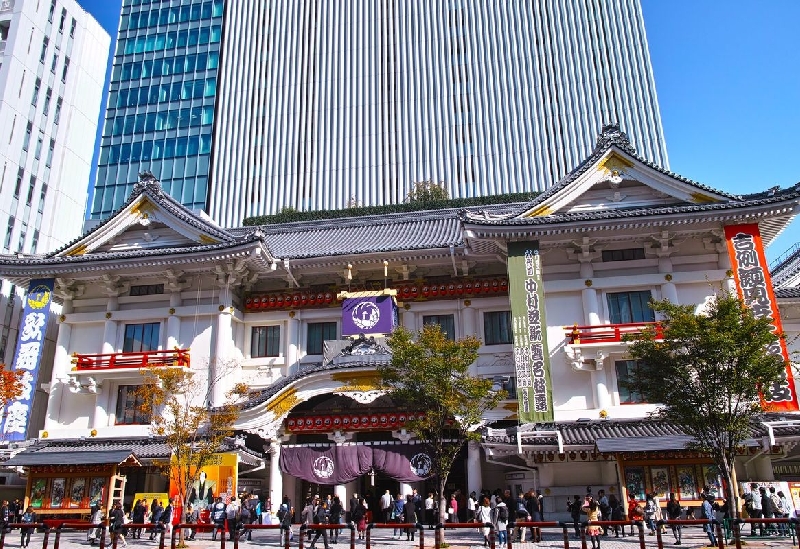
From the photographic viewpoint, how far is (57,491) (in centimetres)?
2555

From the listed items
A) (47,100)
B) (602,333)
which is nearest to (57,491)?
(602,333)

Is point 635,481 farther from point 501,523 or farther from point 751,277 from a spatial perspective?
point 751,277

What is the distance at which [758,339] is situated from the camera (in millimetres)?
18109

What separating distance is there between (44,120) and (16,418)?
36531 mm

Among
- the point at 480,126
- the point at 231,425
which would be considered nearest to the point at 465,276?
the point at 231,425

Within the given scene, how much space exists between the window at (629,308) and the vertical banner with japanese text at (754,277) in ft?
11.1

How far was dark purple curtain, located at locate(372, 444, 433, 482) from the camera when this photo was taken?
25.5 meters

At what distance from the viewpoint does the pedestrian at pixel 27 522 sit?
19.8m

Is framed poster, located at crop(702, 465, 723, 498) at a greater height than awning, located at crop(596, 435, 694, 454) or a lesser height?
lesser

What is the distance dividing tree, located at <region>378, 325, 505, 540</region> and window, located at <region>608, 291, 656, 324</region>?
8342 mm

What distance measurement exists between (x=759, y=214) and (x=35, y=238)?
51.5 metres

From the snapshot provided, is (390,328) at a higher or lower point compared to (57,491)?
higher

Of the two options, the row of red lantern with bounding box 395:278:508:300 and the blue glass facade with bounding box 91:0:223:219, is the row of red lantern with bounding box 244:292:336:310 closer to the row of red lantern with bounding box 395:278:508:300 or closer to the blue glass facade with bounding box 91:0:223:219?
the row of red lantern with bounding box 395:278:508:300

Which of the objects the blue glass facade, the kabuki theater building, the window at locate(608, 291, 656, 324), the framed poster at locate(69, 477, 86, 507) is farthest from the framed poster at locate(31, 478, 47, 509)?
the blue glass facade
